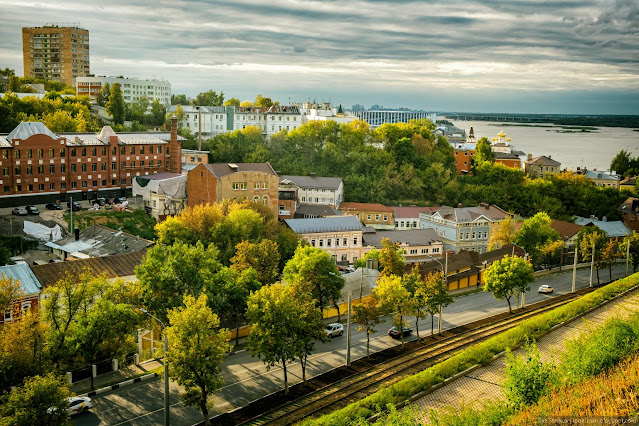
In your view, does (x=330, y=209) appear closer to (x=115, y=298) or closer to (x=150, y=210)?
(x=150, y=210)

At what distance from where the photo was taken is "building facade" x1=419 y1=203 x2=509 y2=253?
60.2 meters

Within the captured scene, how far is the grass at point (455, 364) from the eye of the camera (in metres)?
19.4

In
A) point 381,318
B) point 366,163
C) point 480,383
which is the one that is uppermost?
point 366,163

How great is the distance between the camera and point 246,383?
88.4 feet

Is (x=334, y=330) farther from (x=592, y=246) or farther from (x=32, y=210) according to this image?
(x=32, y=210)

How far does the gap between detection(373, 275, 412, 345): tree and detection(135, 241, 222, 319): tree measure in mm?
8732

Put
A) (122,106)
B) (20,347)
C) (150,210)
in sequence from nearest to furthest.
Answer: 1. (20,347)
2. (150,210)
3. (122,106)

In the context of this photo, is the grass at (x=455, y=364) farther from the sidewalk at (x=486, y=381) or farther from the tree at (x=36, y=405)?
the tree at (x=36, y=405)

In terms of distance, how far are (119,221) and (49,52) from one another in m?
99.4

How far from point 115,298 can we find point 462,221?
40.3 metres

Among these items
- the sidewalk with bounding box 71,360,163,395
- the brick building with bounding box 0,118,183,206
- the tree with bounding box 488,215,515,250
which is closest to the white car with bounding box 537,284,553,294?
the tree with bounding box 488,215,515,250

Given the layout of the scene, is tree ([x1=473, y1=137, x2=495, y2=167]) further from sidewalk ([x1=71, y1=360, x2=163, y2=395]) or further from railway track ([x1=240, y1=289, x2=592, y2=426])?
sidewalk ([x1=71, y1=360, x2=163, y2=395])

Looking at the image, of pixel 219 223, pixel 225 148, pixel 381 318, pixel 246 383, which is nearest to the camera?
pixel 246 383

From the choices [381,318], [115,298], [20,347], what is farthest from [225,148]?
[20,347]
